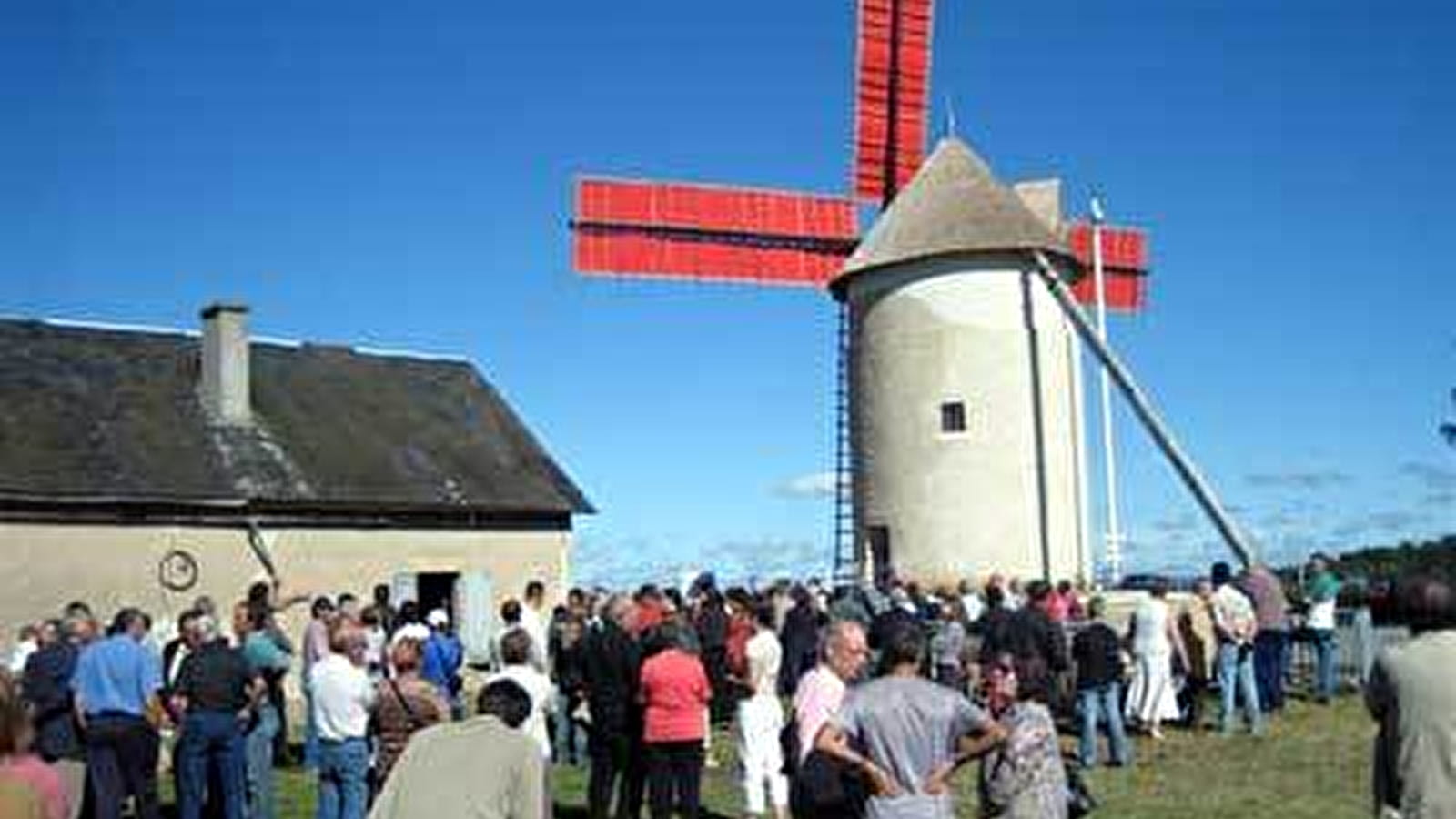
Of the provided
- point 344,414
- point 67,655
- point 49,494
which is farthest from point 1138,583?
point 67,655

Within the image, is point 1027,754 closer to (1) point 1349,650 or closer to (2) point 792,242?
(1) point 1349,650

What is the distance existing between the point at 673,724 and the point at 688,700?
20 centimetres

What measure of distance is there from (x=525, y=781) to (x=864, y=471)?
25.9 meters

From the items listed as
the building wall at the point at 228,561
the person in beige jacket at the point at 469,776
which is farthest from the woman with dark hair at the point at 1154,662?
the building wall at the point at 228,561

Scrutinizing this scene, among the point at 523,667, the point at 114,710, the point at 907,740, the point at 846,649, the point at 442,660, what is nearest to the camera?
the point at 907,740

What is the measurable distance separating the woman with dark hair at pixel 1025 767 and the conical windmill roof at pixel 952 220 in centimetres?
2317

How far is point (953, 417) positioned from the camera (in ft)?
104

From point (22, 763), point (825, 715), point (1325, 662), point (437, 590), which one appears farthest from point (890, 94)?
point (22, 763)

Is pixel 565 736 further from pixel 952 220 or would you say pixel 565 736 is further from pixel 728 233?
pixel 728 233

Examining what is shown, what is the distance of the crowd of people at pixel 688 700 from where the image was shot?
710 cm

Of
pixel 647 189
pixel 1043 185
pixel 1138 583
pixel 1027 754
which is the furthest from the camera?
pixel 647 189

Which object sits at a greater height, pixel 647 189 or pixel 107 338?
pixel 647 189

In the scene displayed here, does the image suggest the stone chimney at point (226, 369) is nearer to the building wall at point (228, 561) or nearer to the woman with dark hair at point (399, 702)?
the building wall at point (228, 561)

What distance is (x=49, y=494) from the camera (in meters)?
Result: 26.4
